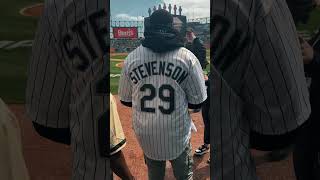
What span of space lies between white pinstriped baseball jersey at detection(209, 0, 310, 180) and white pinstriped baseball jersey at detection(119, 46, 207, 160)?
0.06 metres

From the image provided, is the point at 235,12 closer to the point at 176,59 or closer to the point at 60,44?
the point at 176,59

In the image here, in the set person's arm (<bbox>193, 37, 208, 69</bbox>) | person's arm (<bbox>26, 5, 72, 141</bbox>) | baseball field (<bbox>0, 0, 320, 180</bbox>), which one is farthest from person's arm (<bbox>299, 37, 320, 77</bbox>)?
person's arm (<bbox>26, 5, 72, 141</bbox>)

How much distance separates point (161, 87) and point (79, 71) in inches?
5.2

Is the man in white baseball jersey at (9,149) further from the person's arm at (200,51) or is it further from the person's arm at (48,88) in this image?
the person's arm at (200,51)

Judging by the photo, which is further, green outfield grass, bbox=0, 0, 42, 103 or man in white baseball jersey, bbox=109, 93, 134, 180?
green outfield grass, bbox=0, 0, 42, 103

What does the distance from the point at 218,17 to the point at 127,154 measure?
31 cm

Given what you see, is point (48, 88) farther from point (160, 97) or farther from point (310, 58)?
point (310, 58)

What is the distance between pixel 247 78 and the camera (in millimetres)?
616

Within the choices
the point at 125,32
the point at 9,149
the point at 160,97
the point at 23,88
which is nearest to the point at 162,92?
the point at 160,97

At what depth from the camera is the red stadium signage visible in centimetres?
67

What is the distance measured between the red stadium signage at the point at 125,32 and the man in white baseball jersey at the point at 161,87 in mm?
25

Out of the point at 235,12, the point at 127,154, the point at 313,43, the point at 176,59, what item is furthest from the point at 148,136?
the point at 313,43

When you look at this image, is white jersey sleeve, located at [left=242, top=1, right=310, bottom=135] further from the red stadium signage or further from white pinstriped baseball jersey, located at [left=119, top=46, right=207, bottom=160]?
the red stadium signage

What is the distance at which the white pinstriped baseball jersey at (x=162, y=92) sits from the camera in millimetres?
646
